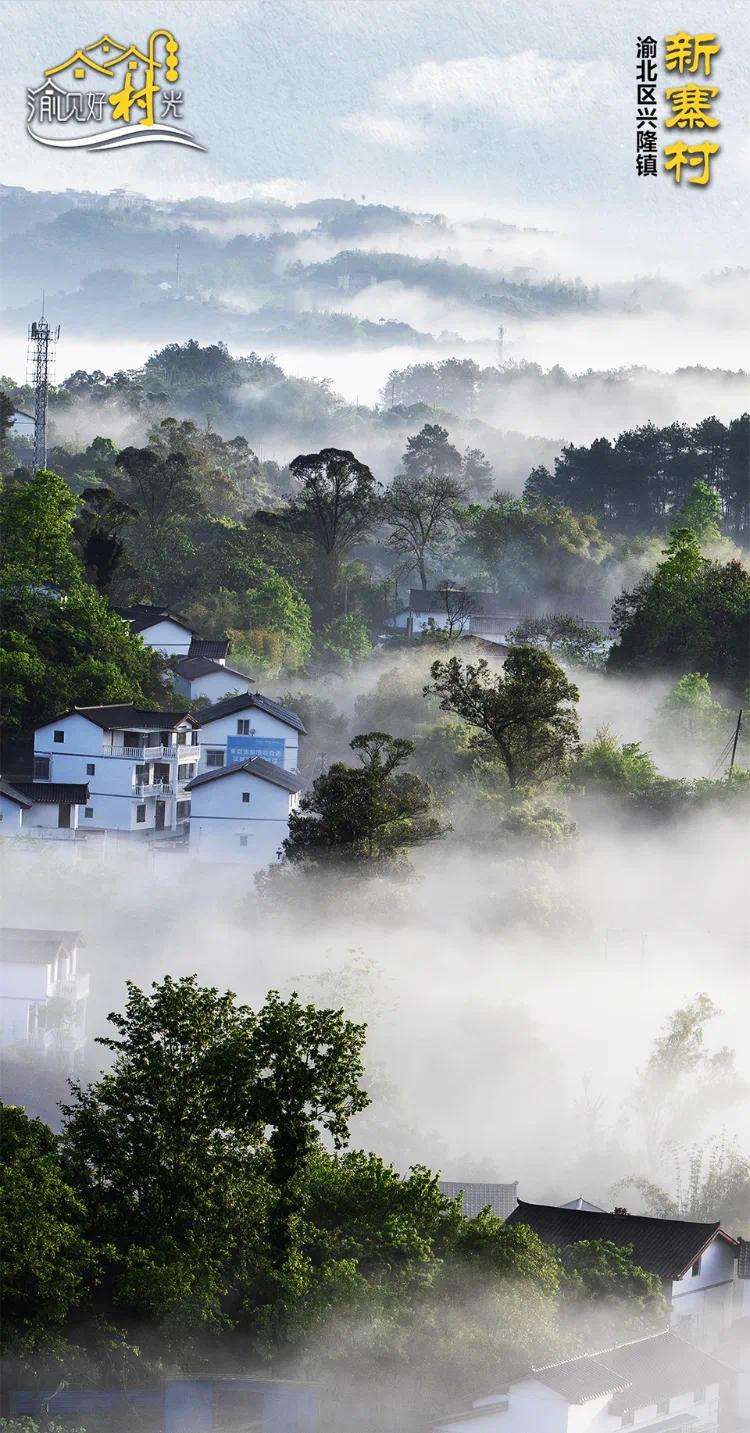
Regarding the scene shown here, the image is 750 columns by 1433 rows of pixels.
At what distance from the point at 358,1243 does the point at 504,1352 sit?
70 cm

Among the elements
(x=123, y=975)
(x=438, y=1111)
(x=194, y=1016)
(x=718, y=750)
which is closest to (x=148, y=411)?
(x=718, y=750)

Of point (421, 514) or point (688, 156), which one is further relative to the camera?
point (421, 514)

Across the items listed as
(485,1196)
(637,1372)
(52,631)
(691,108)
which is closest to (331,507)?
(52,631)

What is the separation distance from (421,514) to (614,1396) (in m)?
16.9

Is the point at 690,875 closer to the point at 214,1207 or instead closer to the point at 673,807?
the point at 673,807

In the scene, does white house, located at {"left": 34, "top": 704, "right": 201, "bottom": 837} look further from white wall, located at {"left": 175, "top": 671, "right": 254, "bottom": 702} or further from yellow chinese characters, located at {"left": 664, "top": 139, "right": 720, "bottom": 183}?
yellow chinese characters, located at {"left": 664, "top": 139, "right": 720, "bottom": 183}

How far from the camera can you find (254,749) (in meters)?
16.3

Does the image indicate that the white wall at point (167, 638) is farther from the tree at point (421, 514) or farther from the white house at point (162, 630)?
the tree at point (421, 514)

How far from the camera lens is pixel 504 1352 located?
700 cm

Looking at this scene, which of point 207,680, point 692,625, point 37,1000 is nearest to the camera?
point 37,1000

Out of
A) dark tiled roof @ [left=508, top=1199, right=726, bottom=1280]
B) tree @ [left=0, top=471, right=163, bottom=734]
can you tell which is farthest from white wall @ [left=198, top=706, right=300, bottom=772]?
dark tiled roof @ [left=508, top=1199, right=726, bottom=1280]

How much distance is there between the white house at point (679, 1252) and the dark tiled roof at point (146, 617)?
10704 mm

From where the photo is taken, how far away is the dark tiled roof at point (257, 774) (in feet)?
47.7

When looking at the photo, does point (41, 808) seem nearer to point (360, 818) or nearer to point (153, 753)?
point (153, 753)
